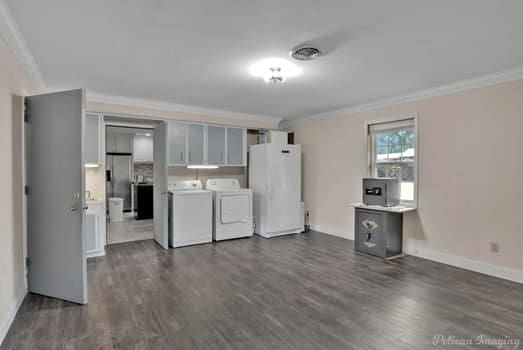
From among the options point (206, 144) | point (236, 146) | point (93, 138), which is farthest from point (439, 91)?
point (93, 138)

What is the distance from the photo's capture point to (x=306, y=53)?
2.74 meters

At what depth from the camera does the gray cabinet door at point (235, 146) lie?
5695 millimetres

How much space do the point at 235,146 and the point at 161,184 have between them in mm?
1636

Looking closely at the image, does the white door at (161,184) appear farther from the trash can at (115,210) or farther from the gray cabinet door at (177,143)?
the trash can at (115,210)

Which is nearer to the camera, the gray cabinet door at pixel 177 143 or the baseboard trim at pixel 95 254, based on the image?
the baseboard trim at pixel 95 254

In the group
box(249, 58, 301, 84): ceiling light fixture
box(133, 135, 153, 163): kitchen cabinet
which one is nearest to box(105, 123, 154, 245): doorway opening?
box(133, 135, 153, 163): kitchen cabinet

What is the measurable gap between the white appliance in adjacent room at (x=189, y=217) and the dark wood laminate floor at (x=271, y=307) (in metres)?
0.70

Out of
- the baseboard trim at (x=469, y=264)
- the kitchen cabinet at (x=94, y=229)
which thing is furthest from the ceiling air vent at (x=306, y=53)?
the kitchen cabinet at (x=94, y=229)

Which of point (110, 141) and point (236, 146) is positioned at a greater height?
point (110, 141)

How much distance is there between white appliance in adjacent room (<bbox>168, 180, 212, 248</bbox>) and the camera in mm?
4750

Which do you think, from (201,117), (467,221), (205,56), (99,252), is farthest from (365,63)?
(99,252)

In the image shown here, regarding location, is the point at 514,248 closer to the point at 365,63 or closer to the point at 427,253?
the point at 427,253

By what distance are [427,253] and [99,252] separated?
15.6 feet

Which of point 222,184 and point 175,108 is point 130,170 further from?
point 175,108
